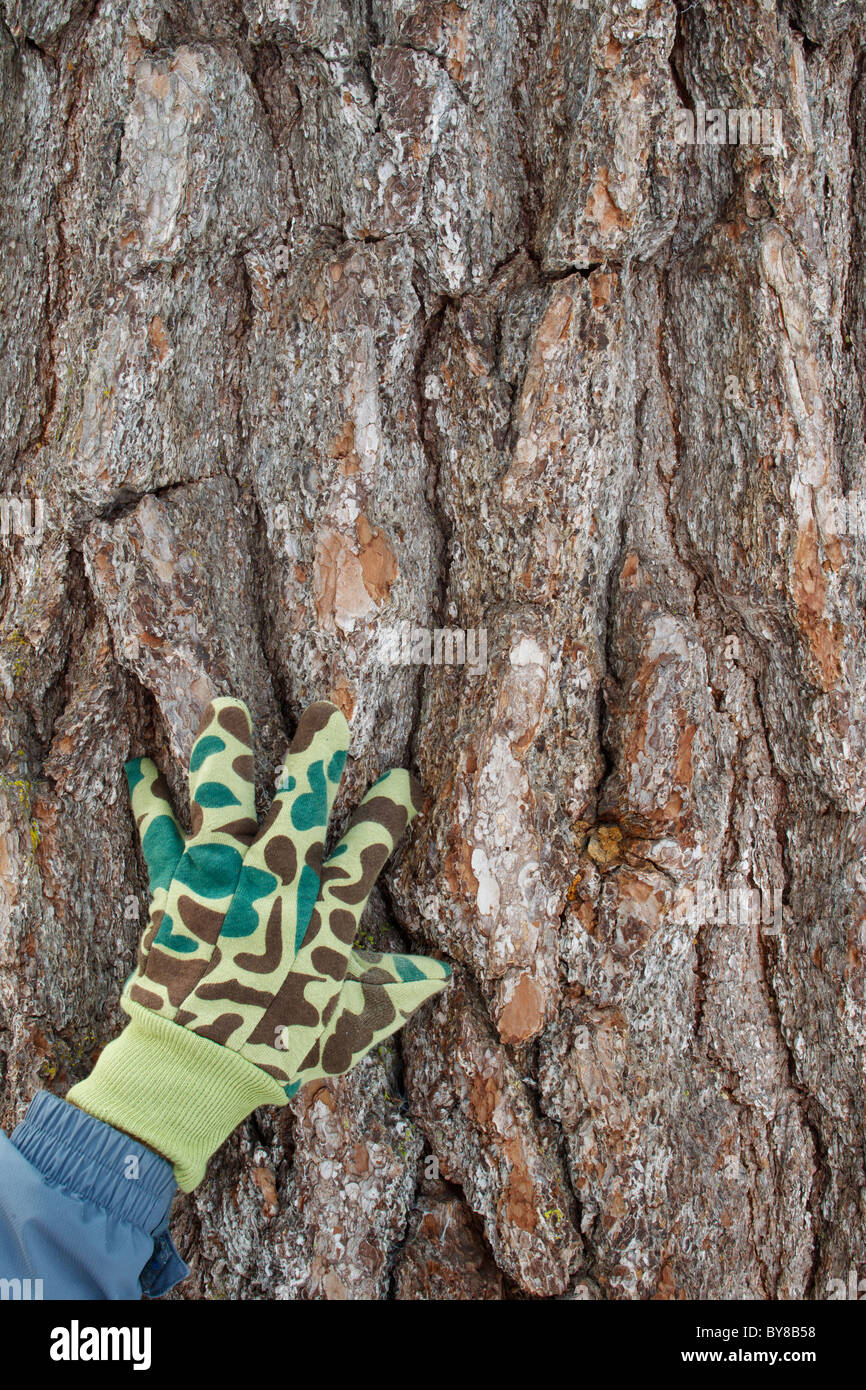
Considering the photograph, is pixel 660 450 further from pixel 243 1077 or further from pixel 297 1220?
pixel 297 1220

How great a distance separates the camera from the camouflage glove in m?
1.67

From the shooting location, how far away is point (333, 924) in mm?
1759

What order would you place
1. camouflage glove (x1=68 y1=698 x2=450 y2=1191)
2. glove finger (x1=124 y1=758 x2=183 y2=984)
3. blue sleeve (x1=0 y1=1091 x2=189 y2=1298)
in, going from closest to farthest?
blue sleeve (x1=0 y1=1091 x2=189 y2=1298) < camouflage glove (x1=68 y1=698 x2=450 y2=1191) < glove finger (x1=124 y1=758 x2=183 y2=984)

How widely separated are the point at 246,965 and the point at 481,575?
0.90m

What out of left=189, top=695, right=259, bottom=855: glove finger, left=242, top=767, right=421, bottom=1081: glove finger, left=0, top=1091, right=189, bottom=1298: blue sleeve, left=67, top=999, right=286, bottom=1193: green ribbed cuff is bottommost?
left=0, top=1091, right=189, bottom=1298: blue sleeve

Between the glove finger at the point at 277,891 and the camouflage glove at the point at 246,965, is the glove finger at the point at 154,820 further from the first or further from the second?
the glove finger at the point at 277,891

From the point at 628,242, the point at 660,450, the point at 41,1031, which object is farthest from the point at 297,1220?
the point at 628,242

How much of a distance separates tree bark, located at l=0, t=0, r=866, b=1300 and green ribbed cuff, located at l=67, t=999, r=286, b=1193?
0.72 ft

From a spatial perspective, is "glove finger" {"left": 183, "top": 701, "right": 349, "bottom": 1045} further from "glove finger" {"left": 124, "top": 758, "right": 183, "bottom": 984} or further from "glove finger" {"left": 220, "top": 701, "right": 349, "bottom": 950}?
"glove finger" {"left": 124, "top": 758, "right": 183, "bottom": 984}

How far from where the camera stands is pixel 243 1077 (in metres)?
1.68

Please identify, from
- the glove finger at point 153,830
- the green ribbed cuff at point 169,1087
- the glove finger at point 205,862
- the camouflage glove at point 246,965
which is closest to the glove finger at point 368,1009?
the camouflage glove at point 246,965

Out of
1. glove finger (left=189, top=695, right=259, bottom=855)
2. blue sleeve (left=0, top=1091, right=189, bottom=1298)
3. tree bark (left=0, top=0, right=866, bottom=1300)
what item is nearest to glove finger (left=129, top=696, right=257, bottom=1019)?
glove finger (left=189, top=695, right=259, bottom=855)

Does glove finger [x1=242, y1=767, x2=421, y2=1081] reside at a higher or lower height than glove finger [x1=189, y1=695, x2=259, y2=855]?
lower

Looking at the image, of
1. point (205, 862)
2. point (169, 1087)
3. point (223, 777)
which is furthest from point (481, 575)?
point (169, 1087)
